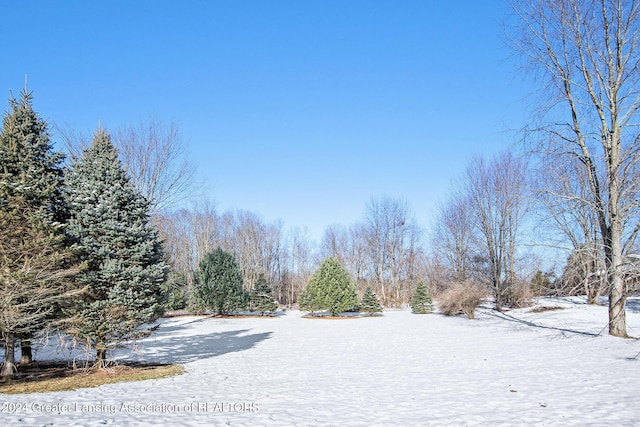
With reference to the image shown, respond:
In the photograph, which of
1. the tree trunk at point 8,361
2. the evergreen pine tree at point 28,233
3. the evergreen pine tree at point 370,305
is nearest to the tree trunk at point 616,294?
the evergreen pine tree at point 28,233

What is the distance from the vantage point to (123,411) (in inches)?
199

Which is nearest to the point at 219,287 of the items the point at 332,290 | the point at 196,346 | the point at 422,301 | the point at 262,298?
the point at 262,298

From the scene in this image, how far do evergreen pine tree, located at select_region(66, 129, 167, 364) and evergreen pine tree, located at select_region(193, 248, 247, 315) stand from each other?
18.2 meters

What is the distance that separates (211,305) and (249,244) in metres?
22.2

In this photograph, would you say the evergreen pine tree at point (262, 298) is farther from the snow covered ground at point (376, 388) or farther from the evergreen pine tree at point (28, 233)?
the evergreen pine tree at point (28, 233)

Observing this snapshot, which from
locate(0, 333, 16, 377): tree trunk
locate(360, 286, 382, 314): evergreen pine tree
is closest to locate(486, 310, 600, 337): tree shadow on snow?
locate(360, 286, 382, 314): evergreen pine tree

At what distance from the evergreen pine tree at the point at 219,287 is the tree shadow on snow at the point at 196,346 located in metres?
9.20

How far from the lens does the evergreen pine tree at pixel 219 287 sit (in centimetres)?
2595

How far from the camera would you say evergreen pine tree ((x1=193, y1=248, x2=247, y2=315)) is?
25953 mm

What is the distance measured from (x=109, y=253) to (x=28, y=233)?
136cm

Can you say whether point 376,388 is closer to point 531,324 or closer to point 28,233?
point 28,233

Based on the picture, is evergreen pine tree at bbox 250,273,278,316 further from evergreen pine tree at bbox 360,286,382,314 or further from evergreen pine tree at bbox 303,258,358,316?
evergreen pine tree at bbox 360,286,382,314

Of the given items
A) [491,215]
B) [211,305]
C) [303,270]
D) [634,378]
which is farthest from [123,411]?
[303,270]

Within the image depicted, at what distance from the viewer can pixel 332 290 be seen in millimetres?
25469
